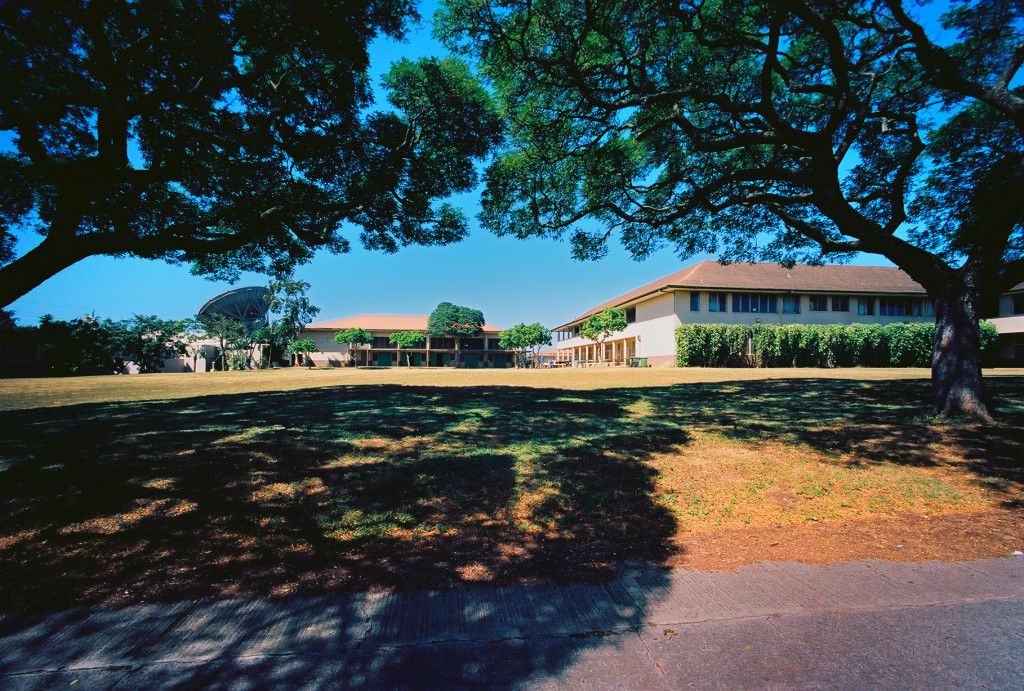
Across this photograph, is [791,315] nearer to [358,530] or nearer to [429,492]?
[429,492]

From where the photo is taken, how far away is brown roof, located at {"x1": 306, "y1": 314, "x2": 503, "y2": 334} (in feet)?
190

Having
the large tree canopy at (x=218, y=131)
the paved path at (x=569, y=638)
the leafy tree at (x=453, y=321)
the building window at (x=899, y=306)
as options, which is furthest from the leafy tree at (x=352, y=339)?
the paved path at (x=569, y=638)

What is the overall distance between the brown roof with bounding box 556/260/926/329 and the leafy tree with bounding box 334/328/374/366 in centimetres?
3453

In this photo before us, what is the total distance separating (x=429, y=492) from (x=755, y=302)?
35373 millimetres

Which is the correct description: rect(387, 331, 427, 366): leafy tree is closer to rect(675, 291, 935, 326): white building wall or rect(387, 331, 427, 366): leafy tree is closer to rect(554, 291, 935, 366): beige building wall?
rect(554, 291, 935, 366): beige building wall

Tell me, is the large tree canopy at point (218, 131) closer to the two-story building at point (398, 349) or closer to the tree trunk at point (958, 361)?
the tree trunk at point (958, 361)

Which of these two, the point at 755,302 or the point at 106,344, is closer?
the point at 755,302

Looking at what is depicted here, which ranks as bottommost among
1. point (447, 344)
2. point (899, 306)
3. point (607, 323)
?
point (447, 344)

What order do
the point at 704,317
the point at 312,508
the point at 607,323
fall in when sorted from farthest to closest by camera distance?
1. the point at 607,323
2. the point at 704,317
3. the point at 312,508

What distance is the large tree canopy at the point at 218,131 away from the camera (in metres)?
A: 7.01

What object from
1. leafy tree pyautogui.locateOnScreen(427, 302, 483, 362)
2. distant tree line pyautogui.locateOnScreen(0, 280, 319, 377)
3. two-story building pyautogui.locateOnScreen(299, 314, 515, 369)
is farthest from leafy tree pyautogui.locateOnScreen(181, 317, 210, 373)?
leafy tree pyautogui.locateOnScreen(427, 302, 483, 362)

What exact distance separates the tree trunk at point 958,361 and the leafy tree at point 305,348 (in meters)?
54.3

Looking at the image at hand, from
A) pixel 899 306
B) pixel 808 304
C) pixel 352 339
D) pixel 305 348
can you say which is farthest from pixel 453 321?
pixel 899 306

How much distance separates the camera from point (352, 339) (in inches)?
2104
